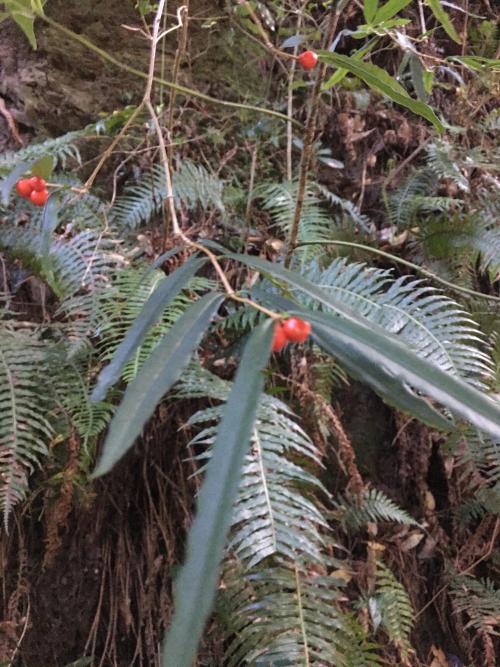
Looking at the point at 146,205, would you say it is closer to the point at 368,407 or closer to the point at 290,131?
the point at 290,131

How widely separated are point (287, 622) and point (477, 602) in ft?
2.32

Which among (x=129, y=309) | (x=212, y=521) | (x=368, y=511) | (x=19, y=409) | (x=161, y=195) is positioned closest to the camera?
(x=212, y=521)

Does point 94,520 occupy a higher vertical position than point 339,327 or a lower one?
lower

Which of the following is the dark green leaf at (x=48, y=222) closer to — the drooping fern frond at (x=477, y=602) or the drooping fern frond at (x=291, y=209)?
the drooping fern frond at (x=291, y=209)

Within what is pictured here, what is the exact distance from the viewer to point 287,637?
3.12 ft

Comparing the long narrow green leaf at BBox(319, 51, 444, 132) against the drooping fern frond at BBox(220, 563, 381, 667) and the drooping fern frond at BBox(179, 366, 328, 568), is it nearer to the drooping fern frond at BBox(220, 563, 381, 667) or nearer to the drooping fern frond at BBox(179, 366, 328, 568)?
the drooping fern frond at BBox(179, 366, 328, 568)

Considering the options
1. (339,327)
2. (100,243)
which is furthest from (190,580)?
(100,243)

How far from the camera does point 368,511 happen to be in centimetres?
135

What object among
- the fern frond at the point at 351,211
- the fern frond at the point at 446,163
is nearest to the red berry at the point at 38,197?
the fern frond at the point at 351,211

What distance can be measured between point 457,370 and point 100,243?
0.91m

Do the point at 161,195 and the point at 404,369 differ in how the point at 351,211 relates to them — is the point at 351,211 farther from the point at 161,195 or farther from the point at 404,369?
the point at 404,369

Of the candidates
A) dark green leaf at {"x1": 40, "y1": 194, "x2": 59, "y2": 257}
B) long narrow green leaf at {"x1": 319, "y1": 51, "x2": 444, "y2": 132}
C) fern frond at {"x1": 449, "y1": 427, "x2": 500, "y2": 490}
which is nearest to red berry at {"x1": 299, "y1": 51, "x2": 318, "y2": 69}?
long narrow green leaf at {"x1": 319, "y1": 51, "x2": 444, "y2": 132}

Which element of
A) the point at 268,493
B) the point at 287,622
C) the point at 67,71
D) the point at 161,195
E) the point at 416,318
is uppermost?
the point at 67,71

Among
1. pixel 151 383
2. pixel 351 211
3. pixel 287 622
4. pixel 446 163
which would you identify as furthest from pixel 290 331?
pixel 446 163
